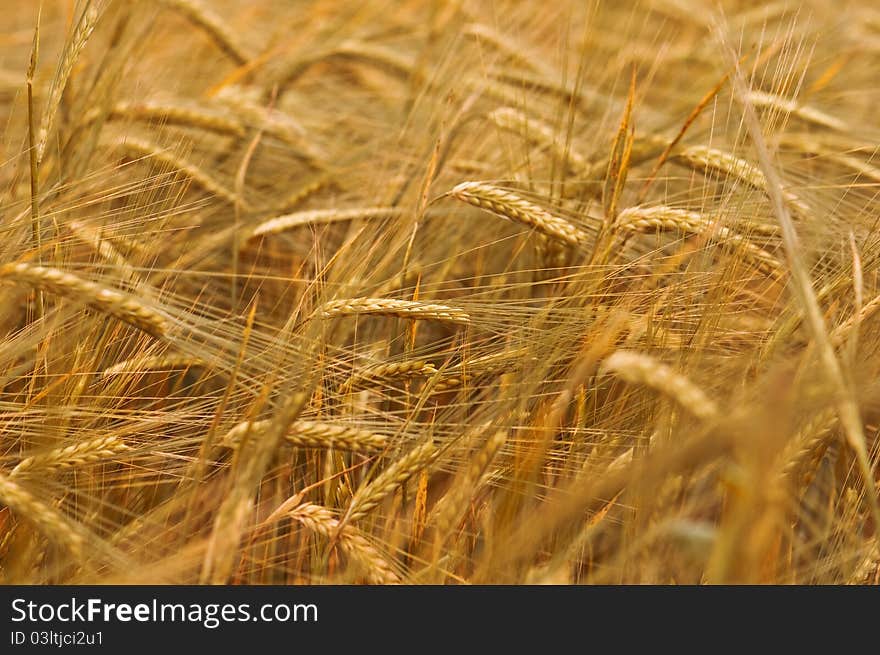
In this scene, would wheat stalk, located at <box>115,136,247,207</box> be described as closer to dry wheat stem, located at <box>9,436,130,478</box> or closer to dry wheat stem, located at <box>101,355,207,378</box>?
dry wheat stem, located at <box>101,355,207,378</box>

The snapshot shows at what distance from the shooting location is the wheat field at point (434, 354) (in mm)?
1016

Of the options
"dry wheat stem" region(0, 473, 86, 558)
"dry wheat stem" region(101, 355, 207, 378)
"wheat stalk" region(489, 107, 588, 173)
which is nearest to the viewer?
"dry wheat stem" region(0, 473, 86, 558)

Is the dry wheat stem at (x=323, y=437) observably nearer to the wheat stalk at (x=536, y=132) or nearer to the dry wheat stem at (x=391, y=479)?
the dry wheat stem at (x=391, y=479)

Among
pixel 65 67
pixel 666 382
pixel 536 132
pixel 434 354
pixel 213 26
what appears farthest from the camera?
pixel 213 26

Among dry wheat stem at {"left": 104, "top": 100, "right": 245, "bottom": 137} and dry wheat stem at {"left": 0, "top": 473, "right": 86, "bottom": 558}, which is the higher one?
dry wheat stem at {"left": 104, "top": 100, "right": 245, "bottom": 137}

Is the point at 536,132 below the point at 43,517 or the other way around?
the other way around

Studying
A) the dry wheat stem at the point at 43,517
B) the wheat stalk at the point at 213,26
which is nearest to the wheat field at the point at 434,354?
the dry wheat stem at the point at 43,517

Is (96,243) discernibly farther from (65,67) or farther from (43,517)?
(43,517)

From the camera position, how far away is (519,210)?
1313mm

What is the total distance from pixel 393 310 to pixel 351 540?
33 centimetres

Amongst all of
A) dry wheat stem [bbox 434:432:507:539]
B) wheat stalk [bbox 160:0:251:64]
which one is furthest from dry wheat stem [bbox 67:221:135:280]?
wheat stalk [bbox 160:0:251:64]

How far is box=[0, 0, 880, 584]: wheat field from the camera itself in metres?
1.02

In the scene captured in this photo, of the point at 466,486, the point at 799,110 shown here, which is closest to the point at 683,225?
the point at 466,486
